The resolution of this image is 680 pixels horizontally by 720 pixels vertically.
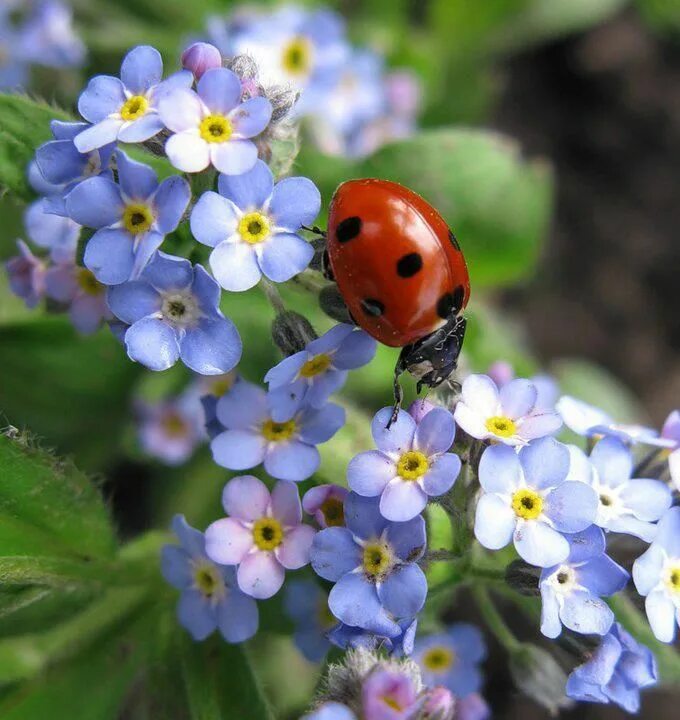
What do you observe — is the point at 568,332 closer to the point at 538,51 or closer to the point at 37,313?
the point at 538,51

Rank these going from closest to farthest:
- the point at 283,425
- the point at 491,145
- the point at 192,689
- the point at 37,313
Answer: the point at 283,425, the point at 192,689, the point at 37,313, the point at 491,145

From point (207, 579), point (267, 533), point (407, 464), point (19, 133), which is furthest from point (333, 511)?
point (19, 133)

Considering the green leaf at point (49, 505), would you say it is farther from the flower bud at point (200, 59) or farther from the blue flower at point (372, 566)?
the flower bud at point (200, 59)

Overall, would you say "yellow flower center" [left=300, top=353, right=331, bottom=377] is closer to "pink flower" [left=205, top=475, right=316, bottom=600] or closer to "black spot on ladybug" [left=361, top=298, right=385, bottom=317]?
"black spot on ladybug" [left=361, top=298, right=385, bottom=317]

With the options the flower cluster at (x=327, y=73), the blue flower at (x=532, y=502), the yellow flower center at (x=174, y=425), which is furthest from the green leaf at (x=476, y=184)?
the blue flower at (x=532, y=502)

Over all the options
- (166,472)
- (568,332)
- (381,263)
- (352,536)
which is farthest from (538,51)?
(352,536)

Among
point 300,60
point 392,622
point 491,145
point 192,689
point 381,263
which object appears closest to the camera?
point 392,622

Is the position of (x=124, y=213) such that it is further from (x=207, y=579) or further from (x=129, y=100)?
(x=207, y=579)

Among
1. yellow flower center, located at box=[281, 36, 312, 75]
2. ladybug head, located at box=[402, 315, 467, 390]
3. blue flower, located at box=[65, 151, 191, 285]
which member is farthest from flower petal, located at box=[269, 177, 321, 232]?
yellow flower center, located at box=[281, 36, 312, 75]
